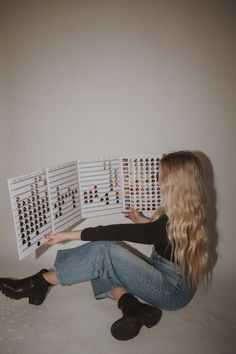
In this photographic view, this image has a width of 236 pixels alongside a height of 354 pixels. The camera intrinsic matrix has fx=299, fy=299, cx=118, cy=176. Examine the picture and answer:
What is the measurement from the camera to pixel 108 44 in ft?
6.91

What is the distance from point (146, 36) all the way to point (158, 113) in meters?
0.53

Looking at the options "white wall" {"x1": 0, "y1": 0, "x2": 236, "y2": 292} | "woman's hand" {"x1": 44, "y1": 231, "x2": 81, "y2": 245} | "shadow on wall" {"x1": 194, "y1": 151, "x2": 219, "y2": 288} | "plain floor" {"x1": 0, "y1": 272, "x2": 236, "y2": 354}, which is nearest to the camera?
"plain floor" {"x1": 0, "y1": 272, "x2": 236, "y2": 354}

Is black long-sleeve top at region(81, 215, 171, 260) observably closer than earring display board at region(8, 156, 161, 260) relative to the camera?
Yes

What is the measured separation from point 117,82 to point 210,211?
1190mm

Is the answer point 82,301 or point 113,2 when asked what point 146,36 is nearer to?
point 113,2

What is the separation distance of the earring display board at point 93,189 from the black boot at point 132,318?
630 millimetres

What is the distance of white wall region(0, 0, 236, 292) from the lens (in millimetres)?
2068

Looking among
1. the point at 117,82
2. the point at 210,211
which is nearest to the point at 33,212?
the point at 117,82

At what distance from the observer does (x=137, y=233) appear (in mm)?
1565

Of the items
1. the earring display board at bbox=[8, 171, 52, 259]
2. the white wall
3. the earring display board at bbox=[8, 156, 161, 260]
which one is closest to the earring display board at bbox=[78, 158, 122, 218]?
the earring display board at bbox=[8, 156, 161, 260]

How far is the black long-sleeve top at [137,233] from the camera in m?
1.57

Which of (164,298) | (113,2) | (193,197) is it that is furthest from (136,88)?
(164,298)

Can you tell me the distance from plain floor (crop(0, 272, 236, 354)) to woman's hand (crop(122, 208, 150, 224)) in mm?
567

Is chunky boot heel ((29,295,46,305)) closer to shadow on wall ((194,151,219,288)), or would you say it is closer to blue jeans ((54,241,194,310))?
blue jeans ((54,241,194,310))
